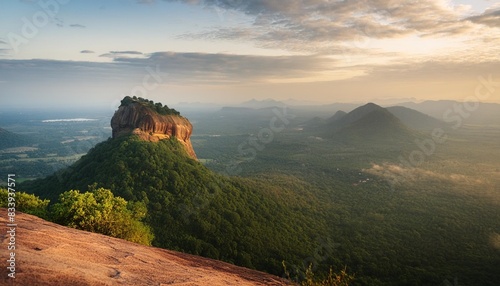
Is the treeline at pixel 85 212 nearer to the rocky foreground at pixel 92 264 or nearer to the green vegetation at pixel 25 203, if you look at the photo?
the green vegetation at pixel 25 203

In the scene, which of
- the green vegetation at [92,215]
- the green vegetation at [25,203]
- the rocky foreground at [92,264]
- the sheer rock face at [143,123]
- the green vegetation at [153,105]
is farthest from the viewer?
the green vegetation at [153,105]

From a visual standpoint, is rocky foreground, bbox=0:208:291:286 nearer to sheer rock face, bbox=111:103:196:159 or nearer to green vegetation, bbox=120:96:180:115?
sheer rock face, bbox=111:103:196:159

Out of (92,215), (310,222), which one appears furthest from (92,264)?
(310,222)

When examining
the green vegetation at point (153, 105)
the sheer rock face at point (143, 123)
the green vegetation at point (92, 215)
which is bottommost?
the green vegetation at point (92, 215)

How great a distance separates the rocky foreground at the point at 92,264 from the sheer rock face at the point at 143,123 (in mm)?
51220

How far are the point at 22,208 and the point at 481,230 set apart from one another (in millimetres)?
94518

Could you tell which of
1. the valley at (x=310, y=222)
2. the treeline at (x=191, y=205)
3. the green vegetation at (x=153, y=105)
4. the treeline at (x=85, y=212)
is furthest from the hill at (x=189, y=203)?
the treeline at (x=85, y=212)

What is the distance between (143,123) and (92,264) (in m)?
57.9

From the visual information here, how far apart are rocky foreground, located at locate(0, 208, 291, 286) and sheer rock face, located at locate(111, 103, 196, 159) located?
168ft

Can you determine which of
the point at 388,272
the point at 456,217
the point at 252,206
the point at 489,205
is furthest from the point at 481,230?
the point at 252,206

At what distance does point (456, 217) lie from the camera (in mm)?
83125

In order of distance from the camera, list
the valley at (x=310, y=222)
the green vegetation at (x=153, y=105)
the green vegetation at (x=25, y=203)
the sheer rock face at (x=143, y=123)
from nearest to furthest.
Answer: the green vegetation at (x=25, y=203) → the valley at (x=310, y=222) → the sheer rock face at (x=143, y=123) → the green vegetation at (x=153, y=105)

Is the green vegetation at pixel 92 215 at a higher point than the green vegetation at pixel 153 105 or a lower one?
lower

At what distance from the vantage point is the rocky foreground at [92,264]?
10473 mm
